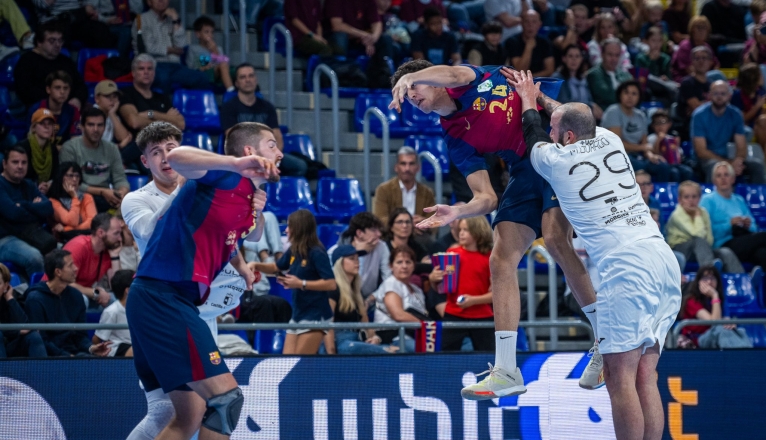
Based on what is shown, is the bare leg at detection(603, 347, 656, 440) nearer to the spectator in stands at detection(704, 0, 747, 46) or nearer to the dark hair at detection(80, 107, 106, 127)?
the dark hair at detection(80, 107, 106, 127)

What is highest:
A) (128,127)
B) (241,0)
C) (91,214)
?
(241,0)

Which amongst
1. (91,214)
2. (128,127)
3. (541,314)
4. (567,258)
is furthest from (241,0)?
(567,258)

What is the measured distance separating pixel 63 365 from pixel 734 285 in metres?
7.13

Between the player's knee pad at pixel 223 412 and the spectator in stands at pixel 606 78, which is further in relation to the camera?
the spectator in stands at pixel 606 78

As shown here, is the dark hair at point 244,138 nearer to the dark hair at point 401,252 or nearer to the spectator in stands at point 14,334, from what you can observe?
the spectator in stands at point 14,334

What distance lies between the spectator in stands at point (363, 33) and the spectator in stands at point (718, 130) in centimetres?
413

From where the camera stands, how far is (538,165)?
5.96 metres

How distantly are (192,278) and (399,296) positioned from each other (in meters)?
4.53

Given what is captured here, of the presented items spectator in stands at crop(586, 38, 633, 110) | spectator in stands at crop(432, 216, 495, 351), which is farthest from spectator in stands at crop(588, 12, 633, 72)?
spectator in stands at crop(432, 216, 495, 351)

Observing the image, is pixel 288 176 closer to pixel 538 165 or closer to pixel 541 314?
pixel 541 314

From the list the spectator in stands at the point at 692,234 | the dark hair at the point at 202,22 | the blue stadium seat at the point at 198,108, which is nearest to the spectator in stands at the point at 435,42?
the dark hair at the point at 202,22

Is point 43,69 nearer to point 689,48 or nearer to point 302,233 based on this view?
point 302,233

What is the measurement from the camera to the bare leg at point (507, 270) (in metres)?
6.27

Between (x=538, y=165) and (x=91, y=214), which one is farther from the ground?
(x=538, y=165)
